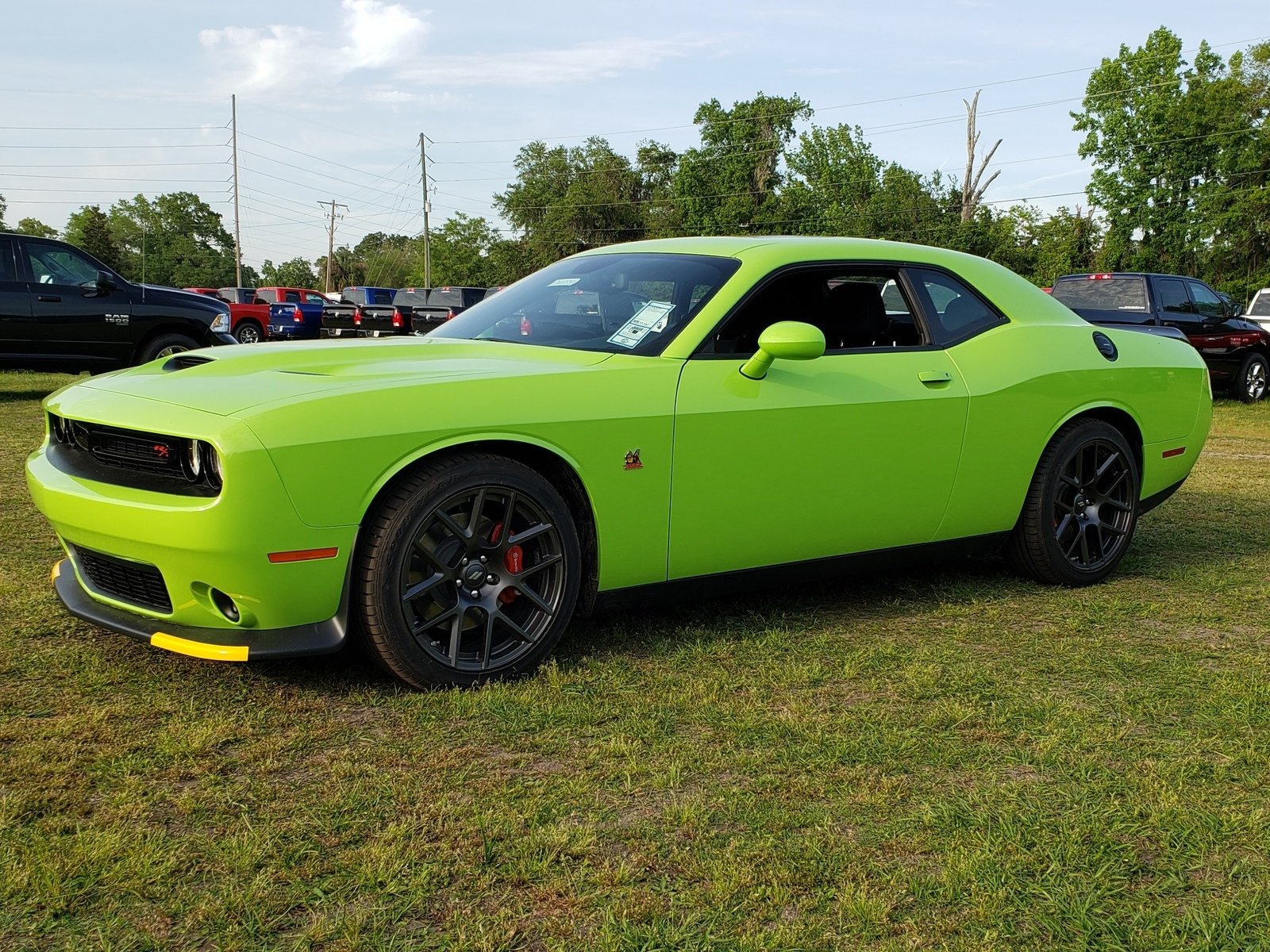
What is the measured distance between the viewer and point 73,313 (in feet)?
41.1

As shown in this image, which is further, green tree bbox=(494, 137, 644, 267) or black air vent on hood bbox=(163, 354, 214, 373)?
green tree bbox=(494, 137, 644, 267)

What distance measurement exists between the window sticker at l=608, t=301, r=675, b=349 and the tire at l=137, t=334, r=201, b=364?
990 cm

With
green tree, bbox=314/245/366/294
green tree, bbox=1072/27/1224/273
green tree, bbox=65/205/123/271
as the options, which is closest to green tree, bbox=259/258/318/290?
green tree, bbox=314/245/366/294

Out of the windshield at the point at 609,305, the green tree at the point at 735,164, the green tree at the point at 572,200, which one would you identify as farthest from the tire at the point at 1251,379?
the green tree at the point at 572,200

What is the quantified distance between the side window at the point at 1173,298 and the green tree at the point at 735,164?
194 feet

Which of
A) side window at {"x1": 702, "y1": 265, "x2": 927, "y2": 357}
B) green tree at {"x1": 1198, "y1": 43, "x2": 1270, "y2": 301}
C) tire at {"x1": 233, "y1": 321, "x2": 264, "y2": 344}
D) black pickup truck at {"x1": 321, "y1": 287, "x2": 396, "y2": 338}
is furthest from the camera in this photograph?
green tree at {"x1": 1198, "y1": 43, "x2": 1270, "y2": 301}

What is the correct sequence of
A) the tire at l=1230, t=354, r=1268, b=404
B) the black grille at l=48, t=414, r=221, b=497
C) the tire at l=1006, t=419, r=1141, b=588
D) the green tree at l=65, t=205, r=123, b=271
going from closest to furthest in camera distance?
the black grille at l=48, t=414, r=221, b=497, the tire at l=1006, t=419, r=1141, b=588, the tire at l=1230, t=354, r=1268, b=404, the green tree at l=65, t=205, r=123, b=271

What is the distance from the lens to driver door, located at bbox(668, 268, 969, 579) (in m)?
4.12

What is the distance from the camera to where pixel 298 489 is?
3.35m

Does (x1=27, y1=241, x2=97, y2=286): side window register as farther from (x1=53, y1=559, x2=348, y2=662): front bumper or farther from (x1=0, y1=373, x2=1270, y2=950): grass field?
(x1=53, y1=559, x2=348, y2=662): front bumper

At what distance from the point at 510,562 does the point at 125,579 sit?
3.90ft

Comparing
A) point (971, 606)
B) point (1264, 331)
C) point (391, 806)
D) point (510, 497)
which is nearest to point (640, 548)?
point (510, 497)

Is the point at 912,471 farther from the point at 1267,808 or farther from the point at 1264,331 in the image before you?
the point at 1264,331

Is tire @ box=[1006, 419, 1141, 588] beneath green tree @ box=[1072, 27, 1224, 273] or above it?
beneath
